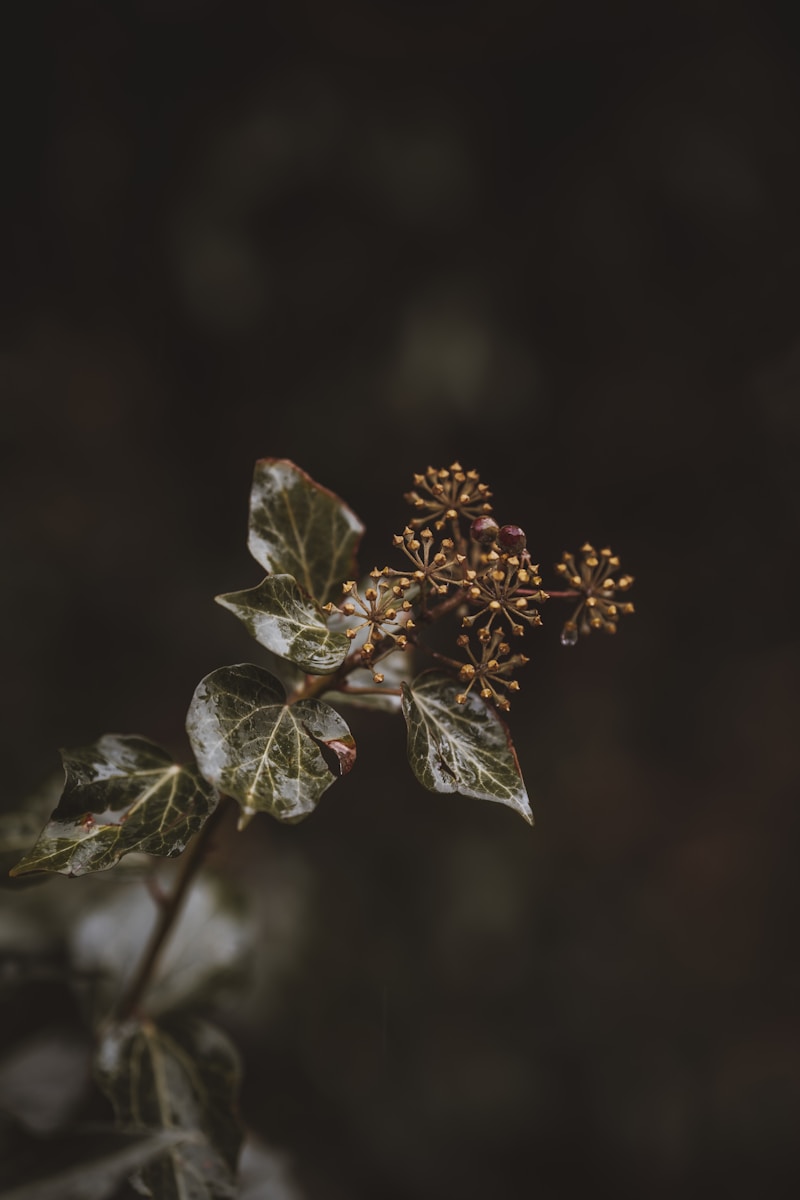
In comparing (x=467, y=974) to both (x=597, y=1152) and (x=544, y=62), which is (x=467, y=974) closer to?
(x=597, y=1152)

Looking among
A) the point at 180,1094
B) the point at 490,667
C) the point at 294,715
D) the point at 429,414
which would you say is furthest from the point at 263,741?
the point at 429,414

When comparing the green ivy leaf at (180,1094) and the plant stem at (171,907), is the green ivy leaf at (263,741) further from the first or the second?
the green ivy leaf at (180,1094)

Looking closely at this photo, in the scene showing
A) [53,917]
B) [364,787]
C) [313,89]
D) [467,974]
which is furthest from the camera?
[364,787]

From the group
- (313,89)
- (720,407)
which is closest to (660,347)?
(720,407)

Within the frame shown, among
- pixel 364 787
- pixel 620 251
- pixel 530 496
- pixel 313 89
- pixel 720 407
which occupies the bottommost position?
pixel 364 787

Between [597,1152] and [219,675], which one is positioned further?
[597,1152]

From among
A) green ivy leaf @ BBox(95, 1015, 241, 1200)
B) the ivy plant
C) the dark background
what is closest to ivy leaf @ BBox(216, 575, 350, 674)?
the ivy plant
